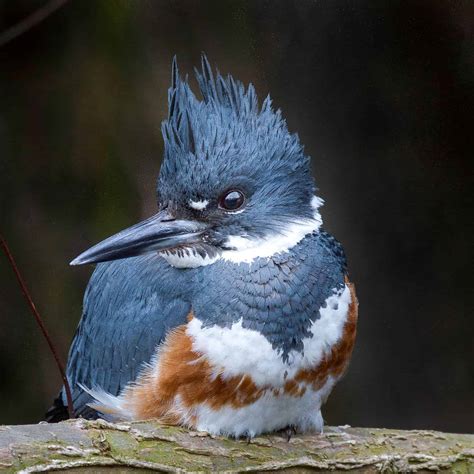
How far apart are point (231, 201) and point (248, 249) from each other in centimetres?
13

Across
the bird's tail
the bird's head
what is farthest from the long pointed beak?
the bird's tail

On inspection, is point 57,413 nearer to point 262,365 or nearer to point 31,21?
point 262,365

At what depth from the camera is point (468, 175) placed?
14.0 feet

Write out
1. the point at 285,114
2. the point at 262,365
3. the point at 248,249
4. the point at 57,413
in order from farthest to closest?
the point at 285,114
the point at 57,413
the point at 248,249
the point at 262,365

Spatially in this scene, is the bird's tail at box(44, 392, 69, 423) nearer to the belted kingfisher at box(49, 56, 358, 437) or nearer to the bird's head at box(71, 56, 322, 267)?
the belted kingfisher at box(49, 56, 358, 437)

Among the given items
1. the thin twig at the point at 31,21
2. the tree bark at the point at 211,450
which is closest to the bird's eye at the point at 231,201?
the tree bark at the point at 211,450

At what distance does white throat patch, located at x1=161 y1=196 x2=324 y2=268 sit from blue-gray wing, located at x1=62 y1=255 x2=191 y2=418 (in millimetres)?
49

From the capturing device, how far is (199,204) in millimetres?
2559

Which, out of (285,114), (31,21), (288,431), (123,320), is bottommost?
(288,431)

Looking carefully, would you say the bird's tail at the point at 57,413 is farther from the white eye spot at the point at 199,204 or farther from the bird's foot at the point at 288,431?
the white eye spot at the point at 199,204

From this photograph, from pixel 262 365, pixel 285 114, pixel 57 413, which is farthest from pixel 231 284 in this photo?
pixel 285 114

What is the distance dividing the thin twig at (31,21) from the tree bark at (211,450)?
6.17 feet

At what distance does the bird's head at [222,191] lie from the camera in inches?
101

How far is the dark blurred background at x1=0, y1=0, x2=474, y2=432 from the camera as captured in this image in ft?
13.6
